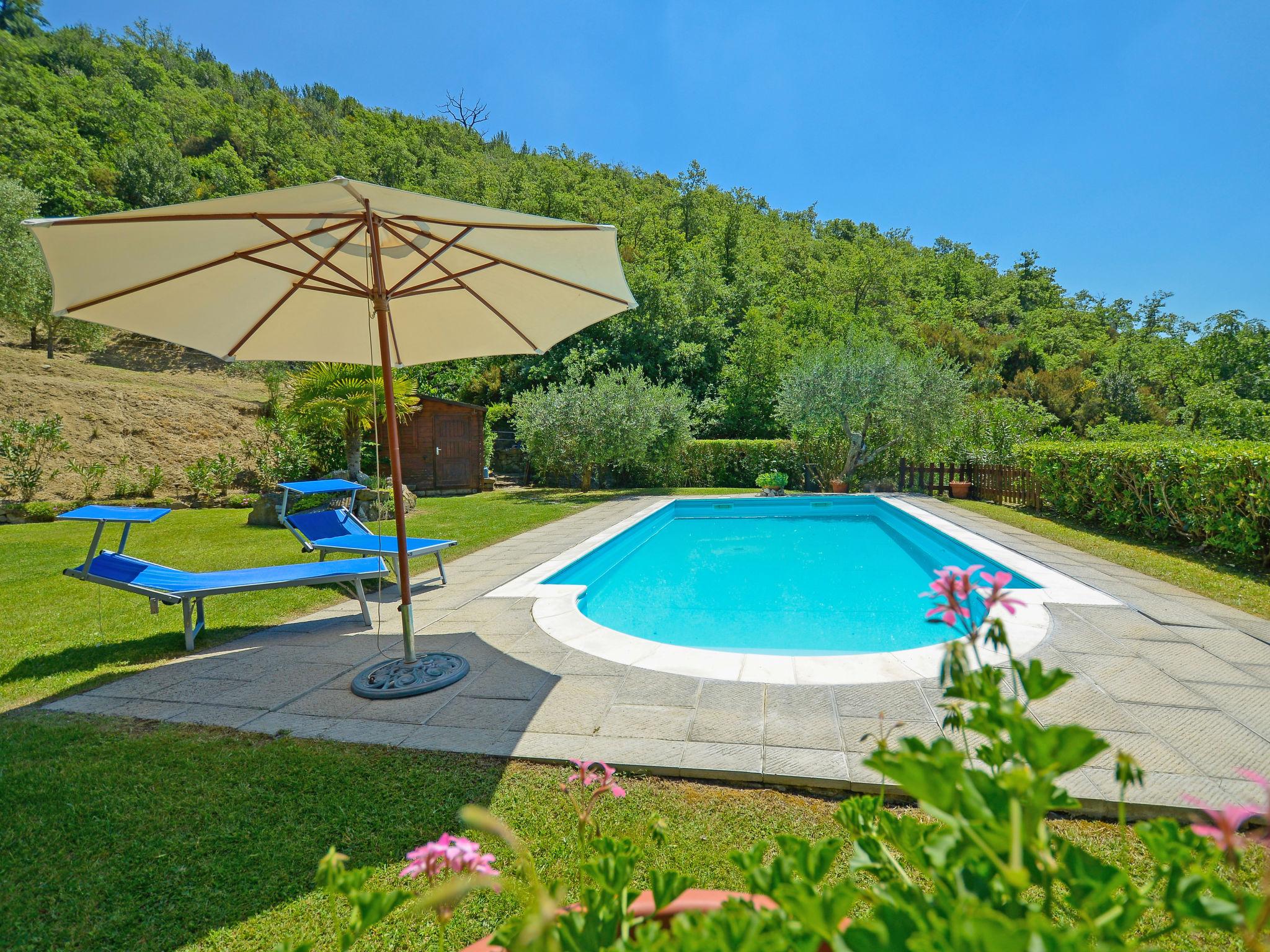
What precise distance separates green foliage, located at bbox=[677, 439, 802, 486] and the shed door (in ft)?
20.3

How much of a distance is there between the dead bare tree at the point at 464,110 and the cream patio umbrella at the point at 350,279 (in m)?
45.3

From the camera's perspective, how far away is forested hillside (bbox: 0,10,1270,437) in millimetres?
24781

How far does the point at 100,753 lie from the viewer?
2.83 m

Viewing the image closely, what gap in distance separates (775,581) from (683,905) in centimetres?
737

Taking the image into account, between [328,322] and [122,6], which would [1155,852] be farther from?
[122,6]

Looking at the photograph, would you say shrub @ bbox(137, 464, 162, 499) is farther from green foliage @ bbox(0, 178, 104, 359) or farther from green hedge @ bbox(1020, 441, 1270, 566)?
green hedge @ bbox(1020, 441, 1270, 566)

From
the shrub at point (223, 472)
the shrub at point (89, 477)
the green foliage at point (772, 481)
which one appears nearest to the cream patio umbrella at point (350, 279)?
the green foliage at point (772, 481)

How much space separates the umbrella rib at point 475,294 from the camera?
3.32 m

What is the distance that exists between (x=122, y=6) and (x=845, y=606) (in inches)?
2614

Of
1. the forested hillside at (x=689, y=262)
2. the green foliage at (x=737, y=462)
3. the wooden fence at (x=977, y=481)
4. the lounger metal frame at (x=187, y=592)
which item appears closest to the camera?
the lounger metal frame at (x=187, y=592)

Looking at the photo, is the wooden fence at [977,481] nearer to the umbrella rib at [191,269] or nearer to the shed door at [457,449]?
the shed door at [457,449]

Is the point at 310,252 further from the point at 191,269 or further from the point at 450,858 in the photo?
the point at 450,858

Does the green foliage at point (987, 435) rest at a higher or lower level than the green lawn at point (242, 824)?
higher

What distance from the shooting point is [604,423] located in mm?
14852
